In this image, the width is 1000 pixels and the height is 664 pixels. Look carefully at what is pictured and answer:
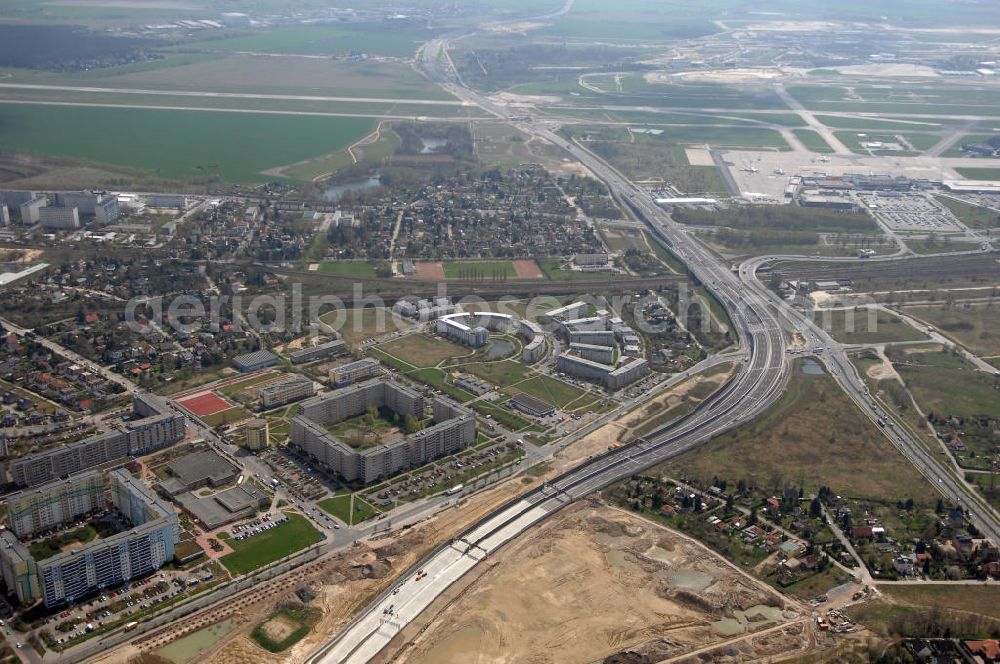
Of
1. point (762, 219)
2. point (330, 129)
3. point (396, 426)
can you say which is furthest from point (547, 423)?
point (330, 129)

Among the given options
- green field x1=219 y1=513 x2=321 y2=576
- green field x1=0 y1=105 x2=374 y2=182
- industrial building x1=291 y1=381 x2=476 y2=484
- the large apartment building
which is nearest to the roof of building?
industrial building x1=291 y1=381 x2=476 y2=484

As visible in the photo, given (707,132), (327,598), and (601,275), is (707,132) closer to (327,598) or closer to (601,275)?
(601,275)

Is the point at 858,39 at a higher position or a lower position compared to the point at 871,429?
higher

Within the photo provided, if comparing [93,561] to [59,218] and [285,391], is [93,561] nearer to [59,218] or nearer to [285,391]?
[285,391]

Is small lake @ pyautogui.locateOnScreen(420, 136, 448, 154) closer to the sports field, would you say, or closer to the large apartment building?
the sports field

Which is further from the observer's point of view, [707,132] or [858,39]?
[858,39]

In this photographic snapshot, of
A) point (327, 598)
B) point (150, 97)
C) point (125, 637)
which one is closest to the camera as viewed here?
point (125, 637)
